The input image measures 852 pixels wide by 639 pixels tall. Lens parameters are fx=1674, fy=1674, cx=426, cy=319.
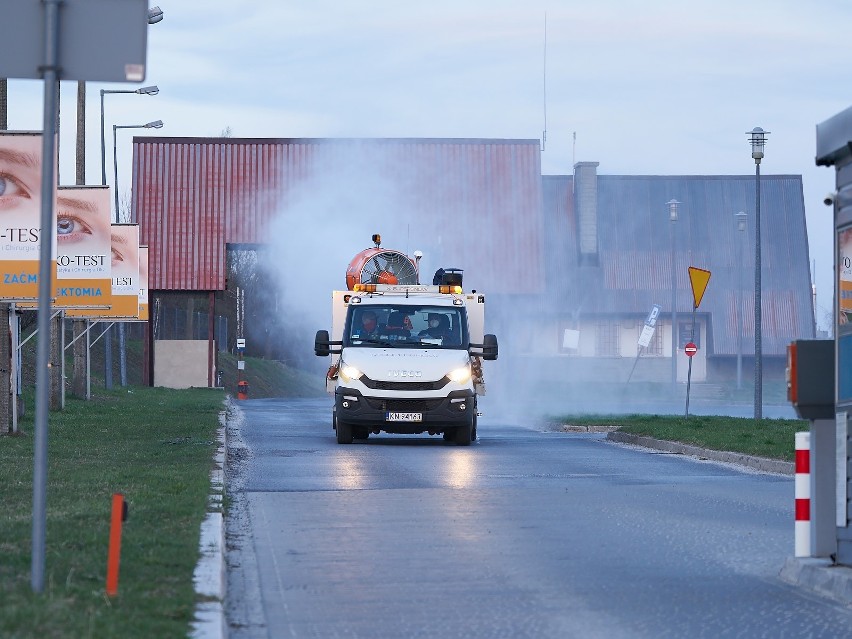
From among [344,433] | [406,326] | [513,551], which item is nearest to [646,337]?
[406,326]

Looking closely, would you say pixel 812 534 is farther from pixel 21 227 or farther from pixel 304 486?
pixel 21 227

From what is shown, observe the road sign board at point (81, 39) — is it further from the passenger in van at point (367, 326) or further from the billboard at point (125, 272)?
the billboard at point (125, 272)

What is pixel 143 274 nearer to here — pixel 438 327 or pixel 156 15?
pixel 156 15

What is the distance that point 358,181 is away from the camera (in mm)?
51062

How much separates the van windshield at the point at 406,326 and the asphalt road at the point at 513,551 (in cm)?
511

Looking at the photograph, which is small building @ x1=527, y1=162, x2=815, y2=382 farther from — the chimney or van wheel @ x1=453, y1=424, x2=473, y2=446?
van wheel @ x1=453, y1=424, x2=473, y2=446

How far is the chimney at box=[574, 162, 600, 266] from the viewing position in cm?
6969

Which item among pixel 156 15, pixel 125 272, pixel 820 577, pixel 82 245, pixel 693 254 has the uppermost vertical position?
pixel 156 15

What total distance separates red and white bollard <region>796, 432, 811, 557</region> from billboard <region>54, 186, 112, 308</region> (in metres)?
22.0

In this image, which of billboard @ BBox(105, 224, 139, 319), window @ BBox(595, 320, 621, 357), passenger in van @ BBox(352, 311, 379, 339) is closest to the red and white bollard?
passenger in van @ BBox(352, 311, 379, 339)

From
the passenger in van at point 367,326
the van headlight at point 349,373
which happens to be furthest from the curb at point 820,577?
the passenger in van at point 367,326

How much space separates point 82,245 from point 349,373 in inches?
301

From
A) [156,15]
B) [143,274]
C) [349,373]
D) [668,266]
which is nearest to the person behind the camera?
[349,373]

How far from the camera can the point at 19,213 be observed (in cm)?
2292
